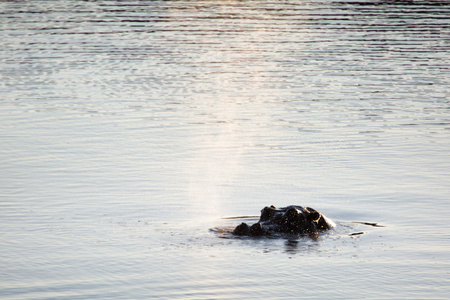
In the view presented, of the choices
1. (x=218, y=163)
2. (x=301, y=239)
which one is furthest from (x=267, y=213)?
(x=218, y=163)

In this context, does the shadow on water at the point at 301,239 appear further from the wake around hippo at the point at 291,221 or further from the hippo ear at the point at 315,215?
the hippo ear at the point at 315,215

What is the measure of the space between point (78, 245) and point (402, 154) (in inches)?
379

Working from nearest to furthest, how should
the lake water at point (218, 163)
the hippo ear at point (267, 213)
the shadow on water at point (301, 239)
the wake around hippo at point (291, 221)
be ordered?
the lake water at point (218, 163)
the shadow on water at point (301, 239)
the wake around hippo at point (291, 221)
the hippo ear at point (267, 213)

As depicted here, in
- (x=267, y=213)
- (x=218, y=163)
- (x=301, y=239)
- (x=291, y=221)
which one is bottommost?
(x=301, y=239)

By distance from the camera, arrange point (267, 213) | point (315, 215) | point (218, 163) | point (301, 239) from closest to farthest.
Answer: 1. point (301, 239)
2. point (315, 215)
3. point (267, 213)
4. point (218, 163)

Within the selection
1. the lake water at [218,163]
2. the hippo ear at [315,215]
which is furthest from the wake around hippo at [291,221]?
the lake water at [218,163]

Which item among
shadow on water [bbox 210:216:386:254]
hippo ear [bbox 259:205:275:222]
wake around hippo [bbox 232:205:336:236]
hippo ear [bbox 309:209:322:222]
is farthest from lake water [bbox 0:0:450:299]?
hippo ear [bbox 259:205:275:222]

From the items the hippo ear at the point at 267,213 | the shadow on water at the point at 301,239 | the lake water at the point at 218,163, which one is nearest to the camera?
the lake water at the point at 218,163

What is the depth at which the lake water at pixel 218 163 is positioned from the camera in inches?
544

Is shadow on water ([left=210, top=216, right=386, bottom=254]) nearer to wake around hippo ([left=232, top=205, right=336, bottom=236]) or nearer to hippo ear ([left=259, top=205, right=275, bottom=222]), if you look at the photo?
wake around hippo ([left=232, top=205, right=336, bottom=236])

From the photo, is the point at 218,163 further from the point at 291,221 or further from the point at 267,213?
the point at 291,221

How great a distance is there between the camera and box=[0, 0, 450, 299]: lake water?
1382 cm

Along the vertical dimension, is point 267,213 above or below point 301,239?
above

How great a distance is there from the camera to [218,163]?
69.7ft
